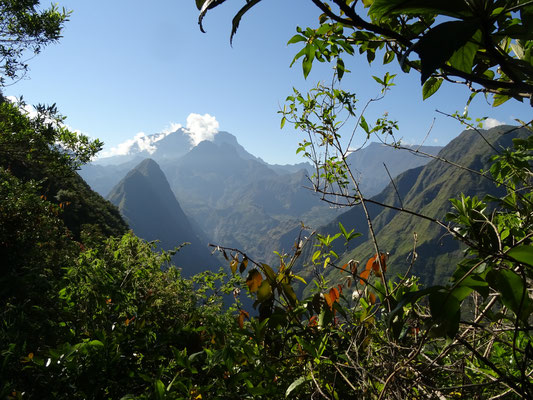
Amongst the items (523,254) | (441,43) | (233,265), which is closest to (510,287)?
(523,254)

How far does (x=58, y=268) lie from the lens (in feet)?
19.2

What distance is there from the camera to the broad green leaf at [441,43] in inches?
23.5

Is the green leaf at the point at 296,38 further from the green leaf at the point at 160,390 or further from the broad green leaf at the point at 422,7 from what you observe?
the green leaf at the point at 160,390

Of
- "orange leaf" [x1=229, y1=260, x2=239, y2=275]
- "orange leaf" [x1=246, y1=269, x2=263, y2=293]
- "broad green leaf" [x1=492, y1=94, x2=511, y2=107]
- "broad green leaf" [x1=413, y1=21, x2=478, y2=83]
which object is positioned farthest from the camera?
"orange leaf" [x1=229, y1=260, x2=239, y2=275]

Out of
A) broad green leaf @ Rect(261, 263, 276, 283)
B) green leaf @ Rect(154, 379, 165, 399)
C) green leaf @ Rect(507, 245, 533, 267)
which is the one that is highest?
green leaf @ Rect(507, 245, 533, 267)

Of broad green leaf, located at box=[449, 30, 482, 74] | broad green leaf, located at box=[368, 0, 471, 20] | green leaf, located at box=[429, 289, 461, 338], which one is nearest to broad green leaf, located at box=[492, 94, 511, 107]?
broad green leaf, located at box=[449, 30, 482, 74]

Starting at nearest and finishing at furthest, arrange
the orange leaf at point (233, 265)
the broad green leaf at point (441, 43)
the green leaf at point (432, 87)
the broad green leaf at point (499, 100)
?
Answer: the broad green leaf at point (441, 43) < the green leaf at point (432, 87) < the broad green leaf at point (499, 100) < the orange leaf at point (233, 265)

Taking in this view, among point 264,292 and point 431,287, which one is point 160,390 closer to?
point 264,292

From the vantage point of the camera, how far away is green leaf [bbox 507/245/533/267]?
0.66 m

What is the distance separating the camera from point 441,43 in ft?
2.01

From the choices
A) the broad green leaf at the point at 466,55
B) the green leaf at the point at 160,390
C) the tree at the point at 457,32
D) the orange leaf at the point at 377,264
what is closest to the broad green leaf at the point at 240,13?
the tree at the point at 457,32

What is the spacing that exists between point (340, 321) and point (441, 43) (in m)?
2.51

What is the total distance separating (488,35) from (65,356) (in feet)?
→ 7.51

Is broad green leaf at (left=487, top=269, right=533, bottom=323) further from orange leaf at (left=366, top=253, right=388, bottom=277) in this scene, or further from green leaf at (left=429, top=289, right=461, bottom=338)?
orange leaf at (left=366, top=253, right=388, bottom=277)
